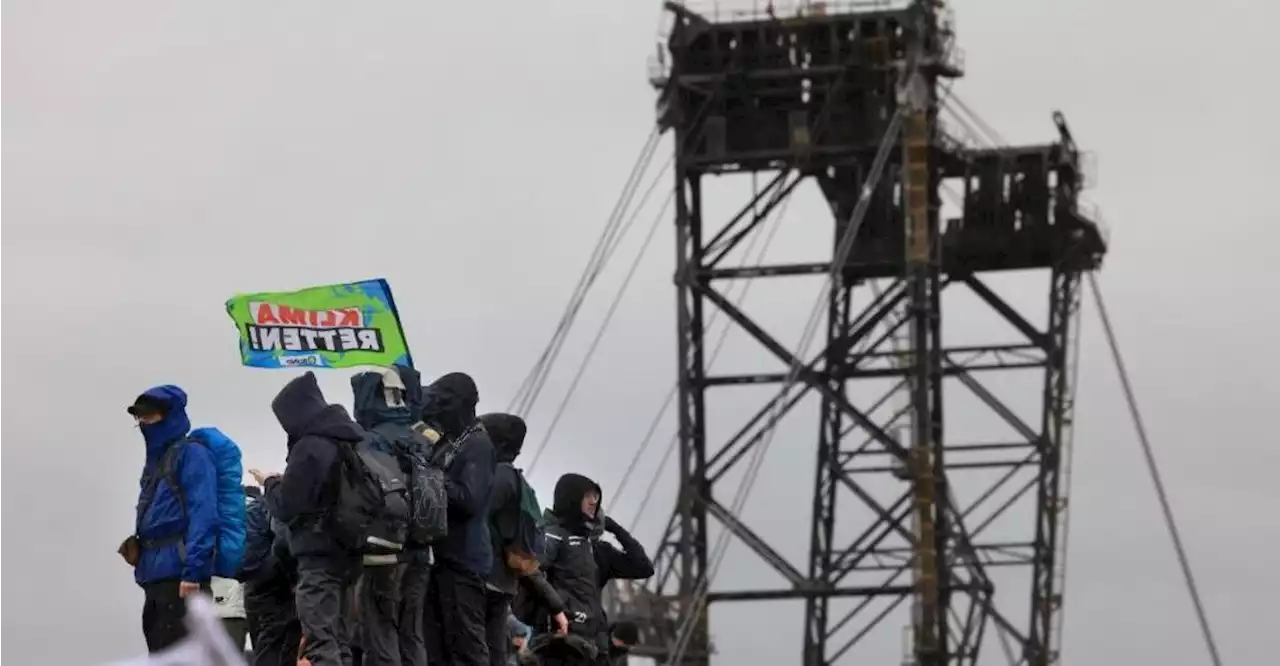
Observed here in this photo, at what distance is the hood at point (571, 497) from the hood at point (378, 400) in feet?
8.02

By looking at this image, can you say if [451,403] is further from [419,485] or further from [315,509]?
[315,509]

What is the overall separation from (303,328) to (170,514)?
219 cm

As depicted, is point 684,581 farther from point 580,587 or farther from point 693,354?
point 580,587

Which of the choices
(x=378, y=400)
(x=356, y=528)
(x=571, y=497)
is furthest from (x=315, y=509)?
(x=571, y=497)

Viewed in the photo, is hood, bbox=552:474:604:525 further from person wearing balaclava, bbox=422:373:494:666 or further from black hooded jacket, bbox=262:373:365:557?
black hooded jacket, bbox=262:373:365:557

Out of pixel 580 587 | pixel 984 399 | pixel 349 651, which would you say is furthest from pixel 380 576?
pixel 984 399

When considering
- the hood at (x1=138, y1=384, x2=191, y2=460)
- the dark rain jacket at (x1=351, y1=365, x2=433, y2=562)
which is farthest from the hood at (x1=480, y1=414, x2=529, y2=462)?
the hood at (x1=138, y1=384, x2=191, y2=460)

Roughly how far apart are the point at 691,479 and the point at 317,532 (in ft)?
142

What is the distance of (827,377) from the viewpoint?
57406 millimetres

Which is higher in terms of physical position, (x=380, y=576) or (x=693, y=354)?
(x=380, y=576)

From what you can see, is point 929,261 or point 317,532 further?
point 929,261

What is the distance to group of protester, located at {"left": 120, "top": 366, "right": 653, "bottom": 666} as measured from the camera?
15.3 meters

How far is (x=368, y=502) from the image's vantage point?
15422 mm

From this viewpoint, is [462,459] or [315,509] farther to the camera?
[462,459]
